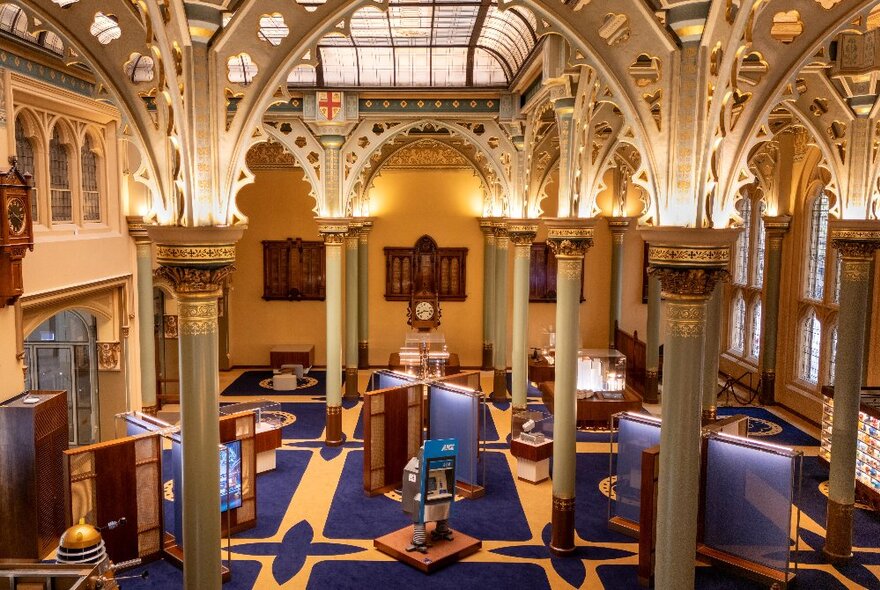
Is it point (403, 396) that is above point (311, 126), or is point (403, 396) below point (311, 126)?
below

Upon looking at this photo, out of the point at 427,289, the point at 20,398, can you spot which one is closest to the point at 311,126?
the point at 20,398

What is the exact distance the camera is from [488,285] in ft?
68.8

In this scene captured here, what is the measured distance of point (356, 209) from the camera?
798 inches

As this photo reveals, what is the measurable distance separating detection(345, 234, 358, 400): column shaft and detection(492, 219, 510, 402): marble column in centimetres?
343

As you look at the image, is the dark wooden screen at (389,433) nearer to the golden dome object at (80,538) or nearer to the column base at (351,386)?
the column base at (351,386)

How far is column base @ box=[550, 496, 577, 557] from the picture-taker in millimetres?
10141

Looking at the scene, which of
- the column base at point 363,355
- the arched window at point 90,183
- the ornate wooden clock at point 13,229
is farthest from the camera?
the column base at point 363,355

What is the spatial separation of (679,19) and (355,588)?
744 cm

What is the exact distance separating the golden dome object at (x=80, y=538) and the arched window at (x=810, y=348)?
15148 millimetres

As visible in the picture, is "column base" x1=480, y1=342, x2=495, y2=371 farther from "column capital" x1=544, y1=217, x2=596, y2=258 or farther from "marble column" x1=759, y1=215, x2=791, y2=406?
"column capital" x1=544, y1=217, x2=596, y2=258

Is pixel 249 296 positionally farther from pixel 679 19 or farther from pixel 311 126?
pixel 679 19

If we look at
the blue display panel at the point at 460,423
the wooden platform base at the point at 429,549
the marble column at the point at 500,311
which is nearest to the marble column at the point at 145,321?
the blue display panel at the point at 460,423

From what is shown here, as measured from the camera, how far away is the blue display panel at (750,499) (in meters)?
9.30

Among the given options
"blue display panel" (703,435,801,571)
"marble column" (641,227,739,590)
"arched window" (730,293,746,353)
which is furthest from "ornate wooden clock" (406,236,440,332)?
"marble column" (641,227,739,590)
